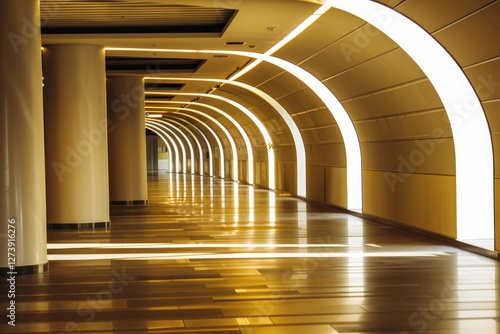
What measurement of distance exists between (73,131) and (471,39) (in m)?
9.19

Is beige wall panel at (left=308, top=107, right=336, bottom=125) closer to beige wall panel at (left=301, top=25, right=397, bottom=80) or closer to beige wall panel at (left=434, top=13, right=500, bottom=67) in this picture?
beige wall panel at (left=301, top=25, right=397, bottom=80)

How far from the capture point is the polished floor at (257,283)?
8008mm

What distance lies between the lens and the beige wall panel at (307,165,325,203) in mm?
24891

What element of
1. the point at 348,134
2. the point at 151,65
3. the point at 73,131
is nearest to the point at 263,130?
the point at 151,65

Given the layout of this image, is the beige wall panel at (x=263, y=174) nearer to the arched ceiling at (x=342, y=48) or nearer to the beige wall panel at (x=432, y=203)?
the arched ceiling at (x=342, y=48)

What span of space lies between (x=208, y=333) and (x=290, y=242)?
769 centimetres

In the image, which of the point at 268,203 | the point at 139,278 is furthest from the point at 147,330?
the point at 268,203

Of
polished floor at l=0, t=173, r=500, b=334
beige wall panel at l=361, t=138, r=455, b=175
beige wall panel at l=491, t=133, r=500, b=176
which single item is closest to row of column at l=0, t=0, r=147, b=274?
polished floor at l=0, t=173, r=500, b=334

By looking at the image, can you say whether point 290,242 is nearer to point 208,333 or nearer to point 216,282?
point 216,282

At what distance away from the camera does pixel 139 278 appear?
429 inches

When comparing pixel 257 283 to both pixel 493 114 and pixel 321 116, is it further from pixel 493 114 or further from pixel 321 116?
pixel 321 116

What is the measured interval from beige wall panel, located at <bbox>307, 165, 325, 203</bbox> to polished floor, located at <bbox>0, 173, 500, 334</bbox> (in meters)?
6.74

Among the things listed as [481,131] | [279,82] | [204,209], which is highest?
[279,82]

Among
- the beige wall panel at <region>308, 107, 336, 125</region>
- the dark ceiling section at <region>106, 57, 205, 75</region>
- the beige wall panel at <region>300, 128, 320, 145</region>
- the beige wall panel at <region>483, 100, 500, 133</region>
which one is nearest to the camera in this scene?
the beige wall panel at <region>483, 100, 500, 133</region>
